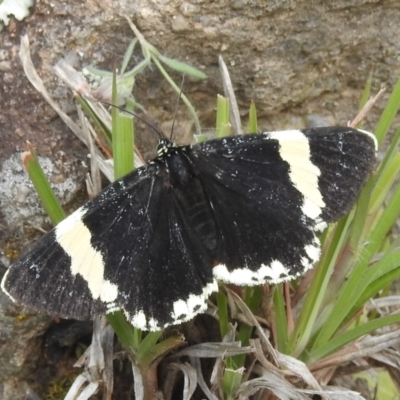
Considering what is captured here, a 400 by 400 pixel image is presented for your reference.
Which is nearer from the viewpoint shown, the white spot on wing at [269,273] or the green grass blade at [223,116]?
the white spot on wing at [269,273]

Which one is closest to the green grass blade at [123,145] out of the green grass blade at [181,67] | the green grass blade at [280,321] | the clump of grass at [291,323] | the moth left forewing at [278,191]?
the clump of grass at [291,323]

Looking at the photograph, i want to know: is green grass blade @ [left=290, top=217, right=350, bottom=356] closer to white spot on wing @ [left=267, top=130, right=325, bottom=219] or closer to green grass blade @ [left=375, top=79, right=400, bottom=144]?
white spot on wing @ [left=267, top=130, right=325, bottom=219]

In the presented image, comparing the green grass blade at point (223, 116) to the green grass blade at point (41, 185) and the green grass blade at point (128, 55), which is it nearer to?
the green grass blade at point (128, 55)

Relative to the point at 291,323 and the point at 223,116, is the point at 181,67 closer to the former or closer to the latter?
the point at 223,116

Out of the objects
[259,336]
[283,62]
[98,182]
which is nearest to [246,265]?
[259,336]

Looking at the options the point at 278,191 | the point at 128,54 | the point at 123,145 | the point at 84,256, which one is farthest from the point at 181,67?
the point at 84,256

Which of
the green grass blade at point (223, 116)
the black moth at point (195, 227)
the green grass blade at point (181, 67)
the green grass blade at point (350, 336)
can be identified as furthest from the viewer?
the green grass blade at point (181, 67)

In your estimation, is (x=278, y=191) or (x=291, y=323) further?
(x=291, y=323)

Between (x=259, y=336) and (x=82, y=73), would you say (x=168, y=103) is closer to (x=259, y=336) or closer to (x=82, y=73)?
(x=82, y=73)
